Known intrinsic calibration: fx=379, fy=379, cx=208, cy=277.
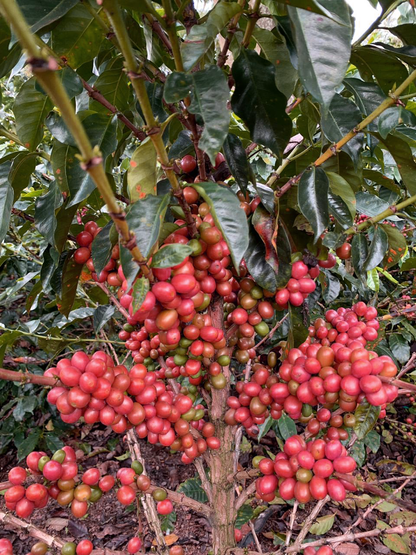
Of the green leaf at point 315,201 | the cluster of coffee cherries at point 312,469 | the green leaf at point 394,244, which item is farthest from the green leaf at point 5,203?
the green leaf at point 394,244

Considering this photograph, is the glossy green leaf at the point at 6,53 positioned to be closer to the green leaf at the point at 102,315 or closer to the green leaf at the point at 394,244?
the green leaf at the point at 102,315

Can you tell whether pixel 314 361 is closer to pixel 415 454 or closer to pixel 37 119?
pixel 37 119

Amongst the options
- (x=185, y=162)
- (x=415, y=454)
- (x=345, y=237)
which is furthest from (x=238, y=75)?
(x=415, y=454)

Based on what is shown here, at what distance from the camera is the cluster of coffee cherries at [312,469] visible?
0.75m

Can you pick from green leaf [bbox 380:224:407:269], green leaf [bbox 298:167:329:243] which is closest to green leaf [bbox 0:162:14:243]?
green leaf [bbox 298:167:329:243]

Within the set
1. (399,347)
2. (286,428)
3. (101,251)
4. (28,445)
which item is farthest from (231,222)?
(28,445)

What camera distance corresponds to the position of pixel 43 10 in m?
0.56

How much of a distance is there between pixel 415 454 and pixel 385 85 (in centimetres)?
210

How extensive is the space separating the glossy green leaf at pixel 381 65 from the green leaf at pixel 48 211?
703mm

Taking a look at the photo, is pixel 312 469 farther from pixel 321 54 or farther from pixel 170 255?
pixel 321 54

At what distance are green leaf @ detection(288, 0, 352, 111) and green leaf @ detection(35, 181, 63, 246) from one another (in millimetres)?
558

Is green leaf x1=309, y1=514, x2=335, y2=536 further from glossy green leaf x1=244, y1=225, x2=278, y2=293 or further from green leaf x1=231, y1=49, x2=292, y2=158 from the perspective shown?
green leaf x1=231, y1=49, x2=292, y2=158

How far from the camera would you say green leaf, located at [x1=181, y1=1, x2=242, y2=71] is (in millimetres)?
512

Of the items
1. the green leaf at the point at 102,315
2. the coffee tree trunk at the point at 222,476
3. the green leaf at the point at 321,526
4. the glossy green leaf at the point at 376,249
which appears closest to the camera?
the glossy green leaf at the point at 376,249
